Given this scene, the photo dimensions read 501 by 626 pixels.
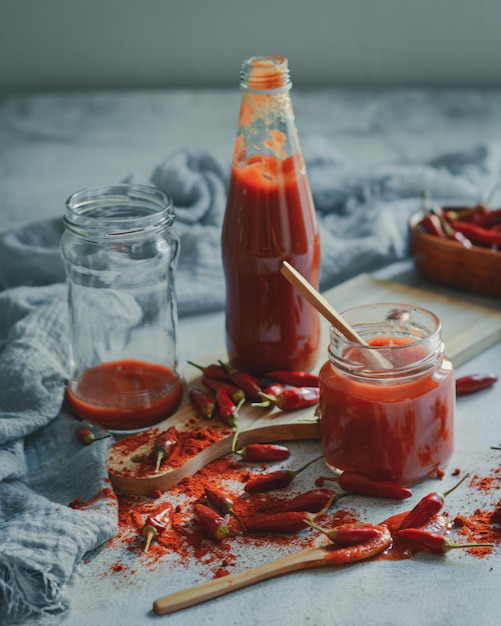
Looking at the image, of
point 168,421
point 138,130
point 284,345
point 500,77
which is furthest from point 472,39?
point 168,421

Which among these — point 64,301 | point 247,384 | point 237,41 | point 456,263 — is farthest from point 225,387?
point 237,41

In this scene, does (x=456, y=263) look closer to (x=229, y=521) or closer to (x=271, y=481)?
(x=271, y=481)

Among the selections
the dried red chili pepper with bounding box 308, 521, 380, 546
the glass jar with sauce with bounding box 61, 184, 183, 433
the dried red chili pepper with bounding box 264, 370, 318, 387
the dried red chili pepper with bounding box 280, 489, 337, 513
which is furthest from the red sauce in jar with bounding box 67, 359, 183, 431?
the dried red chili pepper with bounding box 308, 521, 380, 546

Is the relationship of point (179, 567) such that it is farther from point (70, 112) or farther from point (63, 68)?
point (63, 68)

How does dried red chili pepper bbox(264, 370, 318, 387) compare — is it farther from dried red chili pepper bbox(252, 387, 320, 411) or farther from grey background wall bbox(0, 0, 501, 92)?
grey background wall bbox(0, 0, 501, 92)

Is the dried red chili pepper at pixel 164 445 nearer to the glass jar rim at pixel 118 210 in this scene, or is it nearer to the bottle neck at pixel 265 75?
the glass jar rim at pixel 118 210

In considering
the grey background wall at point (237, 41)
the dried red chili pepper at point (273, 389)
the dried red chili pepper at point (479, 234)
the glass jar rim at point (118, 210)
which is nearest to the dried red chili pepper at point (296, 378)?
the dried red chili pepper at point (273, 389)
